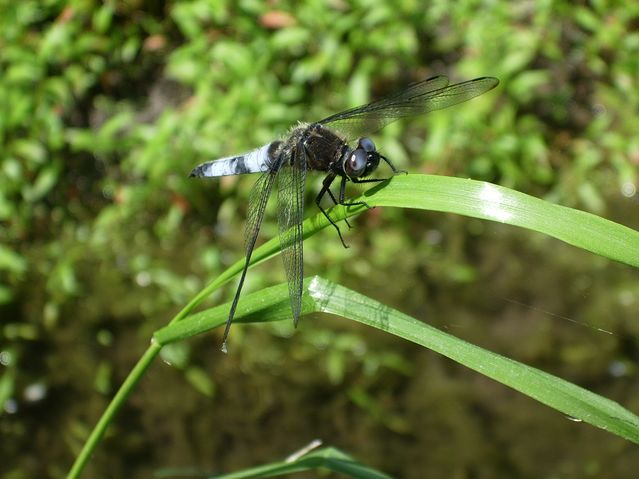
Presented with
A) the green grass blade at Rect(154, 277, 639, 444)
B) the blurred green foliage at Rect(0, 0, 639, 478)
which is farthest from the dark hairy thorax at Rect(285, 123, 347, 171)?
the blurred green foliage at Rect(0, 0, 639, 478)

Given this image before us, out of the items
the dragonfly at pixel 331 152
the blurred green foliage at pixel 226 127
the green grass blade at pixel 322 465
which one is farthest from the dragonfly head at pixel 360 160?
the blurred green foliage at pixel 226 127

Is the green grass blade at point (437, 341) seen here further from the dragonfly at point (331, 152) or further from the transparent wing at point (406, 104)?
the transparent wing at point (406, 104)

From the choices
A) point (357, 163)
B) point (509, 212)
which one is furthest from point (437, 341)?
point (357, 163)

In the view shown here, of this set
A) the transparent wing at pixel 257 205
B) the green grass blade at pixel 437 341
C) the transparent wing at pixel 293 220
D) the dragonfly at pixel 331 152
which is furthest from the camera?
the dragonfly at pixel 331 152

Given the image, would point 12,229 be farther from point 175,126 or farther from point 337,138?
point 337,138

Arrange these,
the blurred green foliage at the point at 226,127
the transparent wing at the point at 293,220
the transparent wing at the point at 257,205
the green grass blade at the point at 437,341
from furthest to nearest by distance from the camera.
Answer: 1. the blurred green foliage at the point at 226,127
2. the transparent wing at the point at 257,205
3. the transparent wing at the point at 293,220
4. the green grass blade at the point at 437,341

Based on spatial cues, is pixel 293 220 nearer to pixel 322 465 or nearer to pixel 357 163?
pixel 357 163

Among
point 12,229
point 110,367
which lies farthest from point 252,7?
point 110,367

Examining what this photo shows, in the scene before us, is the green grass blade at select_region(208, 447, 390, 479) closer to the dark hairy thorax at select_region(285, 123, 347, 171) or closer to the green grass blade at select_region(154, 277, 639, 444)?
the green grass blade at select_region(154, 277, 639, 444)
